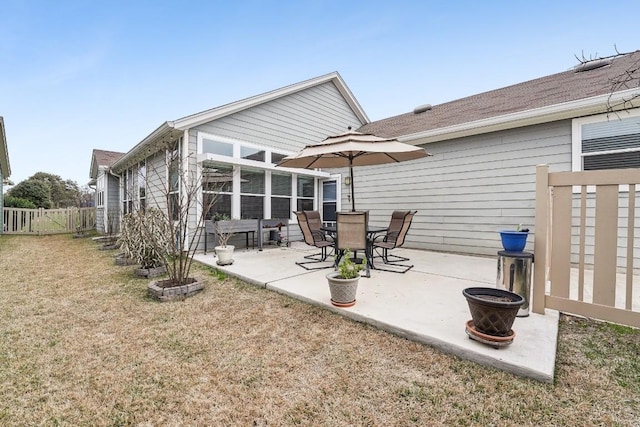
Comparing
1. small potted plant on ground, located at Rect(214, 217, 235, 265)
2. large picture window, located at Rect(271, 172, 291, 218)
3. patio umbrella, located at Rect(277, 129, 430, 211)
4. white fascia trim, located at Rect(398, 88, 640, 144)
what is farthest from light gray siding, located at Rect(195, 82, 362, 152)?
white fascia trim, located at Rect(398, 88, 640, 144)

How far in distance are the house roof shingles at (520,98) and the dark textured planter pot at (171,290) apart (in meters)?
6.04

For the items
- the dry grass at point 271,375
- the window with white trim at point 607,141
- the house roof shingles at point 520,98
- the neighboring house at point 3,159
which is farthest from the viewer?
the neighboring house at point 3,159

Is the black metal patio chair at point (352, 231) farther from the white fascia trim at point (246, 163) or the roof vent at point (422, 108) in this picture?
the roof vent at point (422, 108)

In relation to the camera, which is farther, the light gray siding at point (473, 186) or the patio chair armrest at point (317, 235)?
the light gray siding at point (473, 186)

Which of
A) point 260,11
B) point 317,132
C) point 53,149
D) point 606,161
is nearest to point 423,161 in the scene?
point 606,161

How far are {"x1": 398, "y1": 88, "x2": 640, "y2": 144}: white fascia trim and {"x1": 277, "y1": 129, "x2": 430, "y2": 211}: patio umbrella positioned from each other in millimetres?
1795

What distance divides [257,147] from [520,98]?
6533mm

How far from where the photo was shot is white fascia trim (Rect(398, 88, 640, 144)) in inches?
179

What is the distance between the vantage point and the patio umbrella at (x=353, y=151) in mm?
4230

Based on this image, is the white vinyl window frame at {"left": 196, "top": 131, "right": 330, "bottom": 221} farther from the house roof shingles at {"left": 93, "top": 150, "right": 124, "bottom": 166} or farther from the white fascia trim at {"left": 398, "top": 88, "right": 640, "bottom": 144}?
the house roof shingles at {"left": 93, "top": 150, "right": 124, "bottom": 166}

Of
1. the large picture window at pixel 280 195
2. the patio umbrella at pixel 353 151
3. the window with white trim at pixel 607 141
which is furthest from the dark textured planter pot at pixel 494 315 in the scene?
the large picture window at pixel 280 195

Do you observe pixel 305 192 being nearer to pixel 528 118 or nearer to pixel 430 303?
pixel 528 118

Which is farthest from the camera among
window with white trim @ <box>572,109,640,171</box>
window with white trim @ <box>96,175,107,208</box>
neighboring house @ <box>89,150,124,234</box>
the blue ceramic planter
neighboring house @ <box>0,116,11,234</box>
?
window with white trim @ <box>96,175,107,208</box>

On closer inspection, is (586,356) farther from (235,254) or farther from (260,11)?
(260,11)
